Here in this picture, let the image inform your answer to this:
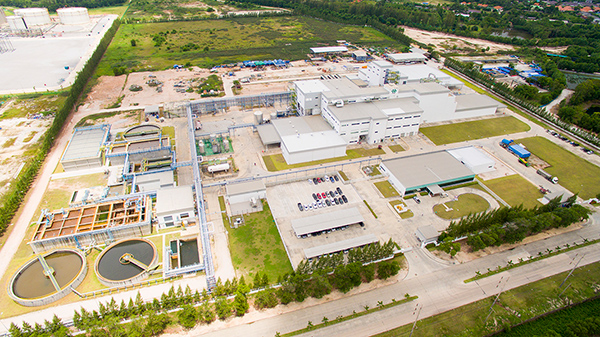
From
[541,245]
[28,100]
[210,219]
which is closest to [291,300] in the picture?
[210,219]

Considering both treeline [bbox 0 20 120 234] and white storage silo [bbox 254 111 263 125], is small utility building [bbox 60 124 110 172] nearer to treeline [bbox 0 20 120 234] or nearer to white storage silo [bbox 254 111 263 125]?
treeline [bbox 0 20 120 234]

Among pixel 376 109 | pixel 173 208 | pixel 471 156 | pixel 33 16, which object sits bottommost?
pixel 173 208

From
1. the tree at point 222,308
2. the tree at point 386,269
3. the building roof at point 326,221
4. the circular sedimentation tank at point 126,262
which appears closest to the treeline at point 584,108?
the building roof at point 326,221

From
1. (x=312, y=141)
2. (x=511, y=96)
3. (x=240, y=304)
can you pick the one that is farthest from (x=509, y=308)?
(x=511, y=96)

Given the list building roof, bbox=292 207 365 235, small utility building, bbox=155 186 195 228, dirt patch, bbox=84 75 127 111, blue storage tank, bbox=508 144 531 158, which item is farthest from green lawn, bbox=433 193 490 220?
dirt patch, bbox=84 75 127 111

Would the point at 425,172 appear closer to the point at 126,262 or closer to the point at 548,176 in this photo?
the point at 548,176

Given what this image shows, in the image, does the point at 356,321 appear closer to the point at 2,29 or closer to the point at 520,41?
the point at 520,41

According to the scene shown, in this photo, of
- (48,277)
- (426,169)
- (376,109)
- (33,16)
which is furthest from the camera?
(33,16)
